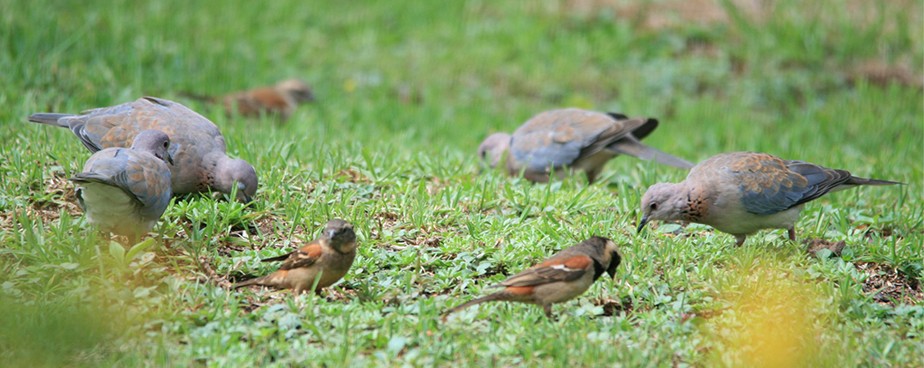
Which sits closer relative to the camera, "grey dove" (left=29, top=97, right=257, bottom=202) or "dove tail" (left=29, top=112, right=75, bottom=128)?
"grey dove" (left=29, top=97, right=257, bottom=202)

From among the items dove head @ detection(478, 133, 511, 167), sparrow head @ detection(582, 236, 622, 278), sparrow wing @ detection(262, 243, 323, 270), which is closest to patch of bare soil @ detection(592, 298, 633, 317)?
sparrow head @ detection(582, 236, 622, 278)

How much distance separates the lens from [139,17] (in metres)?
11.9

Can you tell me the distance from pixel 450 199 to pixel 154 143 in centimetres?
199

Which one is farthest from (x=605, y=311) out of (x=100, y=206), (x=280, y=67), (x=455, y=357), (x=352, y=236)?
(x=280, y=67)

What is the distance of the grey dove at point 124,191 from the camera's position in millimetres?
5082

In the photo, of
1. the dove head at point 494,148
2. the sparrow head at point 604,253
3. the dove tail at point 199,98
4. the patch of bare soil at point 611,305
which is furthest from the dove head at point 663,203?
the dove tail at point 199,98

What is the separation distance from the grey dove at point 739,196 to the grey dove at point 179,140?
2679 mm

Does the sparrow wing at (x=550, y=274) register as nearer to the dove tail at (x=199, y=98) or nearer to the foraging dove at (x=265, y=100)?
the foraging dove at (x=265, y=100)

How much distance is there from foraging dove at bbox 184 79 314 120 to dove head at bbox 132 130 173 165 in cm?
351

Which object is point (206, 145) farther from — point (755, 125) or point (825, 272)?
point (755, 125)

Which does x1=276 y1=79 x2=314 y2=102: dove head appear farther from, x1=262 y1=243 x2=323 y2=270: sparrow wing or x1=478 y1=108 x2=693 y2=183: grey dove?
x1=262 y1=243 x2=323 y2=270: sparrow wing

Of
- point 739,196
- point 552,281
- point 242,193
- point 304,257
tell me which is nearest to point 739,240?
point 739,196

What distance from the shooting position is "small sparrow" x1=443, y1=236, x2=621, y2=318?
15.8 feet

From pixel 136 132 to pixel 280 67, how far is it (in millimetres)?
5790
